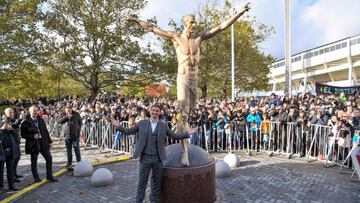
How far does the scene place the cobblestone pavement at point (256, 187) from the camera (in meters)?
A: 7.01

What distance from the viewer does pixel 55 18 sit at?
75.2 feet

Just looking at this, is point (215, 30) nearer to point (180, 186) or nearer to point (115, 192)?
point (180, 186)

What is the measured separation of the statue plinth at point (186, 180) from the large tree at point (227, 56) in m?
19.9

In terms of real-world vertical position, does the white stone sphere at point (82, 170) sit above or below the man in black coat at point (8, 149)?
below

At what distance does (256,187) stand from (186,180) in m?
2.61

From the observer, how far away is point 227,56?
28.8 metres

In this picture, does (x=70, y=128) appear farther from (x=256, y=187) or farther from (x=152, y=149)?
(x=256, y=187)

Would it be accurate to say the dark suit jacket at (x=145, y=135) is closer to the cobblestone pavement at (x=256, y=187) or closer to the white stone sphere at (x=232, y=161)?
the cobblestone pavement at (x=256, y=187)

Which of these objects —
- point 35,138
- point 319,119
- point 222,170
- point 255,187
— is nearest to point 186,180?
point 255,187

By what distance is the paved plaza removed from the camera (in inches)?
276

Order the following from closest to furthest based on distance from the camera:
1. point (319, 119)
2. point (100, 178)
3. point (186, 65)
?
point (186, 65)
point (100, 178)
point (319, 119)

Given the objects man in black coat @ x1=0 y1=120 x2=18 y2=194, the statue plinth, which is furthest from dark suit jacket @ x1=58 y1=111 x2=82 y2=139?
the statue plinth

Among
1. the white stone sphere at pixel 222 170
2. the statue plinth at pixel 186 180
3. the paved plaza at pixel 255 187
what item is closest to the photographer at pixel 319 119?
the paved plaza at pixel 255 187

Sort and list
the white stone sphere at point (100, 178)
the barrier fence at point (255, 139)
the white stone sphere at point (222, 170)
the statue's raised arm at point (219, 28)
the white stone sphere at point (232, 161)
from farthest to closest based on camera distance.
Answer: the barrier fence at point (255, 139) → the white stone sphere at point (232, 161) → the white stone sphere at point (222, 170) → the white stone sphere at point (100, 178) → the statue's raised arm at point (219, 28)
